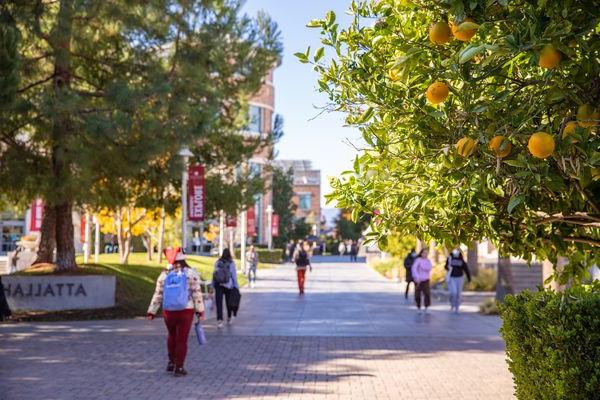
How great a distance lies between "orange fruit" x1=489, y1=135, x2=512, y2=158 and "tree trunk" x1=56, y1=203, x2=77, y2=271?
1809cm

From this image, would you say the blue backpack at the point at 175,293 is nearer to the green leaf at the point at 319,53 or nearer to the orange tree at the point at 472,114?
the orange tree at the point at 472,114

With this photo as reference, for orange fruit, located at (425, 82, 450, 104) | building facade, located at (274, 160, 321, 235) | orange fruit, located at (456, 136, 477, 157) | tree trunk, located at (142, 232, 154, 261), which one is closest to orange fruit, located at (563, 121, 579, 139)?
orange fruit, located at (456, 136, 477, 157)

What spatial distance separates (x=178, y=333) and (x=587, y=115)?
7.91 metres

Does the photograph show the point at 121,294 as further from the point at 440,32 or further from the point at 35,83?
the point at 440,32

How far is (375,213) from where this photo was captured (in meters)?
5.18

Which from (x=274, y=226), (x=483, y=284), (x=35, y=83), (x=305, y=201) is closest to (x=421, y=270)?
(x=483, y=284)

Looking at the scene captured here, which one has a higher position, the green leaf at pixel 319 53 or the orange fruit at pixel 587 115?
the green leaf at pixel 319 53

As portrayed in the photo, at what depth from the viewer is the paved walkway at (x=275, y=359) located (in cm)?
977

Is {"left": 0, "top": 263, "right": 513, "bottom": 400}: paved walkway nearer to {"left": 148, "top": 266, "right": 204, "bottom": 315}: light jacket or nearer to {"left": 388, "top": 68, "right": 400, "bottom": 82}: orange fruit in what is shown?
{"left": 148, "top": 266, "right": 204, "bottom": 315}: light jacket

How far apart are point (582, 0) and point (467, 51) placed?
2.48 feet

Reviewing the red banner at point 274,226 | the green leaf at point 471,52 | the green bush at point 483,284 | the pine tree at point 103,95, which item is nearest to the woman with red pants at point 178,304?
the pine tree at point 103,95

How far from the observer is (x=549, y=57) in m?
3.24

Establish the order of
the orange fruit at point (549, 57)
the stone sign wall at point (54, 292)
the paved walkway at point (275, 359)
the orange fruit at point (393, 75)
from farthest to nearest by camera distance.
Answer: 1. the stone sign wall at point (54, 292)
2. the paved walkway at point (275, 359)
3. the orange fruit at point (393, 75)
4. the orange fruit at point (549, 57)

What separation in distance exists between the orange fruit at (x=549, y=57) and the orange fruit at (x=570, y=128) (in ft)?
1.52
